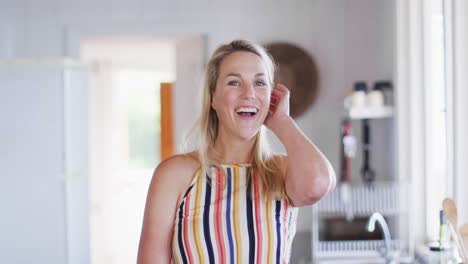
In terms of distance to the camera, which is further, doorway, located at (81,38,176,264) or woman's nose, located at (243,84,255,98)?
doorway, located at (81,38,176,264)

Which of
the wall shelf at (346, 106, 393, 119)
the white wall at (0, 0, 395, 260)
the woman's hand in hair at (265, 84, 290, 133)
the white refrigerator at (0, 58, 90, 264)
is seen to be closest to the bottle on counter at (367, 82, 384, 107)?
the wall shelf at (346, 106, 393, 119)

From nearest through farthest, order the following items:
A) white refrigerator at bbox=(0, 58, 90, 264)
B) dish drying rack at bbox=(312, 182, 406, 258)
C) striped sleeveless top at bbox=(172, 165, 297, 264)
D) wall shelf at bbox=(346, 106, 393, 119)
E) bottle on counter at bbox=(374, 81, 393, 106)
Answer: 1. striped sleeveless top at bbox=(172, 165, 297, 264)
2. dish drying rack at bbox=(312, 182, 406, 258)
3. wall shelf at bbox=(346, 106, 393, 119)
4. bottle on counter at bbox=(374, 81, 393, 106)
5. white refrigerator at bbox=(0, 58, 90, 264)

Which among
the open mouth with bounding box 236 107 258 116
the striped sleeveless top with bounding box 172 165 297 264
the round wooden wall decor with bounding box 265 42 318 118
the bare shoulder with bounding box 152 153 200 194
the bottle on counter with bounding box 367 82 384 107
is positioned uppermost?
the round wooden wall decor with bounding box 265 42 318 118

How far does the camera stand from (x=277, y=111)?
1223 millimetres

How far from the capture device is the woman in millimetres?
1096

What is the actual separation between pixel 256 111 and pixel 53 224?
279 centimetres

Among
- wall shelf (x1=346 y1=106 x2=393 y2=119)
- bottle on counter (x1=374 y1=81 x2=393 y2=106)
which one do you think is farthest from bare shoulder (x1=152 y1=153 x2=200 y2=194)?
bottle on counter (x1=374 y1=81 x2=393 y2=106)

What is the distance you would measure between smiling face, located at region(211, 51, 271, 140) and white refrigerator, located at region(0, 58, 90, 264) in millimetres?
2626

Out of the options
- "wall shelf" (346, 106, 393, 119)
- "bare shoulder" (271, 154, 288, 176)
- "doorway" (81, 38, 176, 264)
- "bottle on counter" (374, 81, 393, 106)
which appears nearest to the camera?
"bare shoulder" (271, 154, 288, 176)

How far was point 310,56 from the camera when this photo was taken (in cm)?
374

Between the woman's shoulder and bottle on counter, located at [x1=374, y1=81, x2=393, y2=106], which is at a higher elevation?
bottle on counter, located at [x1=374, y1=81, x2=393, y2=106]

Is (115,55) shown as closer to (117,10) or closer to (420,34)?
(117,10)

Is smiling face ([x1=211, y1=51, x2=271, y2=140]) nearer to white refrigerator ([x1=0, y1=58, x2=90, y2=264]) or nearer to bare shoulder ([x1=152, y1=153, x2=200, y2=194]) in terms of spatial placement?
bare shoulder ([x1=152, y1=153, x2=200, y2=194])

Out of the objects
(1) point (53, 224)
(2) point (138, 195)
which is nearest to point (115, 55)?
(2) point (138, 195)
